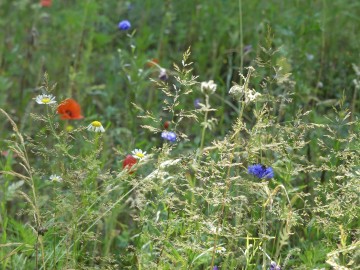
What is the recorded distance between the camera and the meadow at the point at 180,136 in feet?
7.13

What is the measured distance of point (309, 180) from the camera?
3.14 metres

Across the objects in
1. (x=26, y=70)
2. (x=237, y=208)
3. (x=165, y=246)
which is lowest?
(x=26, y=70)

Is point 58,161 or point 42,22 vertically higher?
point 58,161

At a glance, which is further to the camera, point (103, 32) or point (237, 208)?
point (103, 32)

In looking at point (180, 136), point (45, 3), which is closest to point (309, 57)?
point (180, 136)

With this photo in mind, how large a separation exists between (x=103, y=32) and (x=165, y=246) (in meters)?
2.72

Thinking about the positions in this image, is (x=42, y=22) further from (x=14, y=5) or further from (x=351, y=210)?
(x=351, y=210)

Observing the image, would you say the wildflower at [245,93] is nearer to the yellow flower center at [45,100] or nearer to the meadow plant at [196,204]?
the meadow plant at [196,204]

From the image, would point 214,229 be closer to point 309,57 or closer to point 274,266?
point 274,266

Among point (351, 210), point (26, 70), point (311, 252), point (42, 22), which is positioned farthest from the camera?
point (42, 22)

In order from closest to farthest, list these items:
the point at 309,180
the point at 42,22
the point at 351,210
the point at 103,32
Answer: the point at 351,210 → the point at 309,180 → the point at 103,32 → the point at 42,22

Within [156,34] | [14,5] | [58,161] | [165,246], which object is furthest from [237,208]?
[14,5]

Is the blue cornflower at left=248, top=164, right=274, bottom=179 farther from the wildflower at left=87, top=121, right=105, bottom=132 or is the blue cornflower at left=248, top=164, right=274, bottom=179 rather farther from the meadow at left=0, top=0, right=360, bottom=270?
the wildflower at left=87, top=121, right=105, bottom=132

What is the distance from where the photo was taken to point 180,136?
10.6 feet
